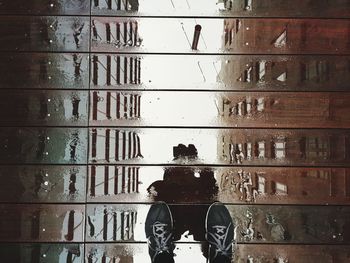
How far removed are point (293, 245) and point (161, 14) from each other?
3.68ft

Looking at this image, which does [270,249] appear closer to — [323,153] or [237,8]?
[323,153]

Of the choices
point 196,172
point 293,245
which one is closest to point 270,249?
point 293,245

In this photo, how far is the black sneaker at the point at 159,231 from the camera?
6.30 ft

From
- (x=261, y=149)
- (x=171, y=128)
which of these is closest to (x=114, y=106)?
(x=171, y=128)

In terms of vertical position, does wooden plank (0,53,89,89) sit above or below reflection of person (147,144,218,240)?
above

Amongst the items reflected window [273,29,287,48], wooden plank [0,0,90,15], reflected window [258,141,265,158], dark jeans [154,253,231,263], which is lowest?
dark jeans [154,253,231,263]

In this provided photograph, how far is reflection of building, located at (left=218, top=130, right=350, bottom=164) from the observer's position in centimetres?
198

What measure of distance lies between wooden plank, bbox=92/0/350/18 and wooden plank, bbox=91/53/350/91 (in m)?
0.19

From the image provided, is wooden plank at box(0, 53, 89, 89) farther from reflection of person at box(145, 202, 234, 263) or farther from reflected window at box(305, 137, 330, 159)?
reflected window at box(305, 137, 330, 159)

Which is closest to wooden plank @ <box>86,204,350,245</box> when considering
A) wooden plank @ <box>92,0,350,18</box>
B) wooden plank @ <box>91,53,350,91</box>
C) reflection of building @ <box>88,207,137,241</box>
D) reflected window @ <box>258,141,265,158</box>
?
reflection of building @ <box>88,207,137,241</box>

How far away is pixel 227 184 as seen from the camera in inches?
77.5

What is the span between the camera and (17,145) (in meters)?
1.96

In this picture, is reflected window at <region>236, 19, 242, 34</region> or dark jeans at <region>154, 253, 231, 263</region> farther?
reflected window at <region>236, 19, 242, 34</region>

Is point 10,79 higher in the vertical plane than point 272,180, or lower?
higher
